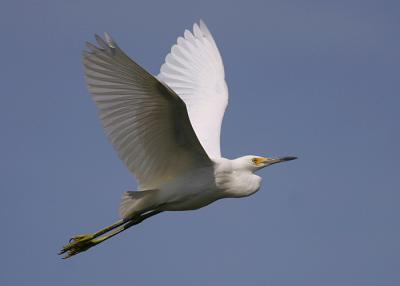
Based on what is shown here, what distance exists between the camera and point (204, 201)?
475 inches

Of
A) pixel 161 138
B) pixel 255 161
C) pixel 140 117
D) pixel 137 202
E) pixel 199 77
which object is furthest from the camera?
pixel 199 77

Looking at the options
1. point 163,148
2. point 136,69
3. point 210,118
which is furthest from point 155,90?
point 210,118

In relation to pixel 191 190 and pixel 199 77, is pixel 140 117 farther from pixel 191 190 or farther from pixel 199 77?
pixel 199 77

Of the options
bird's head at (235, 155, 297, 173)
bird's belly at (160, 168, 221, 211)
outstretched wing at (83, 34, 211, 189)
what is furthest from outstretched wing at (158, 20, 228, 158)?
outstretched wing at (83, 34, 211, 189)

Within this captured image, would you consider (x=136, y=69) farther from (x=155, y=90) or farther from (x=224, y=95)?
(x=224, y=95)

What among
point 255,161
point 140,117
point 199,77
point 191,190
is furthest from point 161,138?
point 199,77

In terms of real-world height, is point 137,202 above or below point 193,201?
above

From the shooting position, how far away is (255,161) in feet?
41.6

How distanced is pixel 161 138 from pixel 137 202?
1.17 meters

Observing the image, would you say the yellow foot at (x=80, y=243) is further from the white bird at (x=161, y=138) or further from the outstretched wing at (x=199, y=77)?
the outstretched wing at (x=199, y=77)

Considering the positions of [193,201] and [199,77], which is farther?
[199,77]

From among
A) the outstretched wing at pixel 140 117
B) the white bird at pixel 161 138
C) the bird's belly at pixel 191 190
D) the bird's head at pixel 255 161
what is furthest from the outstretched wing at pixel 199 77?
the outstretched wing at pixel 140 117

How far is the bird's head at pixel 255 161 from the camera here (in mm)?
12461

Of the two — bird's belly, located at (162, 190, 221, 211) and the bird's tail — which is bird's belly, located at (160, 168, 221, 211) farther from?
the bird's tail
